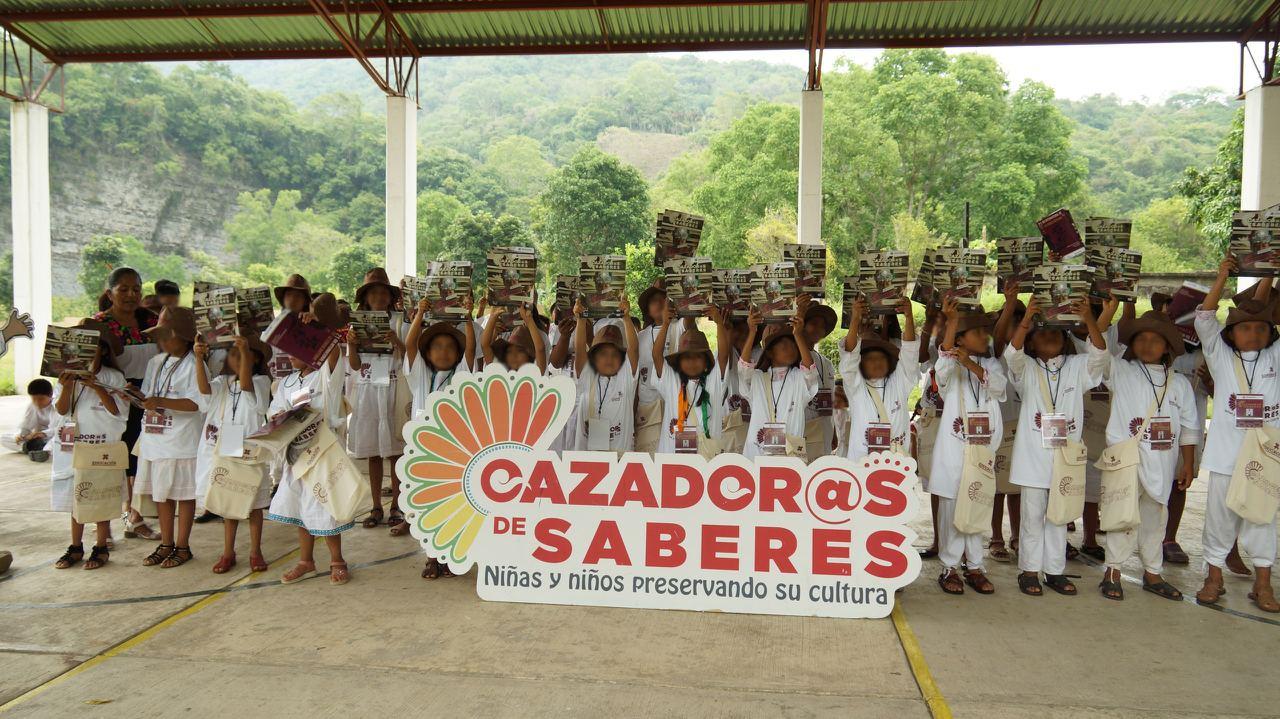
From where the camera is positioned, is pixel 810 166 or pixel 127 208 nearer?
pixel 810 166

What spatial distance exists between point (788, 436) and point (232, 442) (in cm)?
355

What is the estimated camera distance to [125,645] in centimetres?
436

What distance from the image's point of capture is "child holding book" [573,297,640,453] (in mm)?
5902

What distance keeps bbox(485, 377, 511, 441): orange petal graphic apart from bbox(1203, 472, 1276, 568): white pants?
13.7 feet

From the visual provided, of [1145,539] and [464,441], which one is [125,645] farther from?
[1145,539]

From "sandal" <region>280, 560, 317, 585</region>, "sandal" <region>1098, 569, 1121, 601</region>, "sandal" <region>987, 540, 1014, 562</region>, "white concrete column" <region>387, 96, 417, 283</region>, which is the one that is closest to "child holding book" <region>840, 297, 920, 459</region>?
"sandal" <region>987, 540, 1014, 562</region>

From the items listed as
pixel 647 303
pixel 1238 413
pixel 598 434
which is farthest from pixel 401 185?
pixel 1238 413

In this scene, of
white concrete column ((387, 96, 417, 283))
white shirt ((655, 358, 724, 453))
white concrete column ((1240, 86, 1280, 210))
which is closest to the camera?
white shirt ((655, 358, 724, 453))

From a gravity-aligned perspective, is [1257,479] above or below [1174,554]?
above

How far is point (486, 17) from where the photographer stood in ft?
38.6

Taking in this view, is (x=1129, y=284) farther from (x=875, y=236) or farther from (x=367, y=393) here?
(x=875, y=236)

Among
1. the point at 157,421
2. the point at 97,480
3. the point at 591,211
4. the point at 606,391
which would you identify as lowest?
the point at 97,480

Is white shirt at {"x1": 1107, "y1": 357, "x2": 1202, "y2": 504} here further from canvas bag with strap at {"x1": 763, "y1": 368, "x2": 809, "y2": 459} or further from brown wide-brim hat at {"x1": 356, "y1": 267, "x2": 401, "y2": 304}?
Result: brown wide-brim hat at {"x1": 356, "y1": 267, "x2": 401, "y2": 304}

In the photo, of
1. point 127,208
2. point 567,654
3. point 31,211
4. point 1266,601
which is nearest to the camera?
point 567,654
